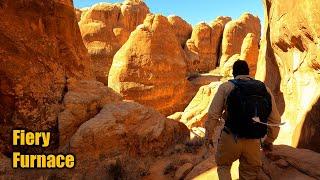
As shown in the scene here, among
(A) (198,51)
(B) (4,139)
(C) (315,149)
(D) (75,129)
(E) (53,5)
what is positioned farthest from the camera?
(A) (198,51)

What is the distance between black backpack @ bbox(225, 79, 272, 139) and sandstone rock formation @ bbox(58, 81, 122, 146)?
4768mm

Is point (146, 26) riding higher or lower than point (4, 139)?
higher

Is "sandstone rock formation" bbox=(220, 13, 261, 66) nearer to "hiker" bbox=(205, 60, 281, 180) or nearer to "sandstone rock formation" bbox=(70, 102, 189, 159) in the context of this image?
"sandstone rock formation" bbox=(70, 102, 189, 159)

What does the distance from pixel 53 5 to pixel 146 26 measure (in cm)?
1326

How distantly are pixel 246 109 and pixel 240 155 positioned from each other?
60 cm

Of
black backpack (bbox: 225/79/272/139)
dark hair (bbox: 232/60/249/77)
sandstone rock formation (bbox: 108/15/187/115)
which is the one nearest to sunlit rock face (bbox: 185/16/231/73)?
sandstone rock formation (bbox: 108/15/187/115)

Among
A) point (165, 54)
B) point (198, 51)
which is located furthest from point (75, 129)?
point (198, 51)

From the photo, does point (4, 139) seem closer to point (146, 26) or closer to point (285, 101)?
point (285, 101)

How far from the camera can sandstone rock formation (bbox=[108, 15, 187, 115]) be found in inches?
816

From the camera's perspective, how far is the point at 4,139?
25.0ft

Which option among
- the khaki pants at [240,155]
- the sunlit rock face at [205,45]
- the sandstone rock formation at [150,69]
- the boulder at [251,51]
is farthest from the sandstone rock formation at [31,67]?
the sunlit rock face at [205,45]

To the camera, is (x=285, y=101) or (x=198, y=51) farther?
(x=198, y=51)

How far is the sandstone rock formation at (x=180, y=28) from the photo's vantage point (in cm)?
4009

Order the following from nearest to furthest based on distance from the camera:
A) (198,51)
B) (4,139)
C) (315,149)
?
1. (315,149)
2. (4,139)
3. (198,51)
